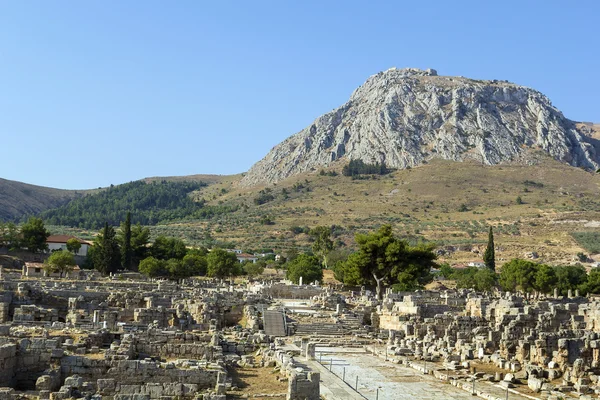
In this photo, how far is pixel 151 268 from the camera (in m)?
62.2

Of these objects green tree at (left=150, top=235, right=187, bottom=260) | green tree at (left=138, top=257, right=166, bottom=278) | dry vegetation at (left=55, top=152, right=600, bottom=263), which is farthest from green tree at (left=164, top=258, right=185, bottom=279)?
dry vegetation at (left=55, top=152, right=600, bottom=263)

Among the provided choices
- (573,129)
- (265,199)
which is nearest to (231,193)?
(265,199)

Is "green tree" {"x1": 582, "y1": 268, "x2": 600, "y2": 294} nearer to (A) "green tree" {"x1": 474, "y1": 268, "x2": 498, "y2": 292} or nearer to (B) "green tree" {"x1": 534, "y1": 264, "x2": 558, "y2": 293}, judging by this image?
(B) "green tree" {"x1": 534, "y1": 264, "x2": 558, "y2": 293}

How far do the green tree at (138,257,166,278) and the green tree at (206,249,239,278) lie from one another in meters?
4.22

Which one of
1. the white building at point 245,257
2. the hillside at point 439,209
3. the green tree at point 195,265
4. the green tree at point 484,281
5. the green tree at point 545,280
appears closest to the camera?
the green tree at point 545,280

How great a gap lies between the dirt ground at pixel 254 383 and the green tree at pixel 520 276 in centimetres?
4523

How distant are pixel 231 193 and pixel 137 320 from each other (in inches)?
5716

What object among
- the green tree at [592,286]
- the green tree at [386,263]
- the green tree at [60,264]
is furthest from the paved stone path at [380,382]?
the green tree at [592,286]

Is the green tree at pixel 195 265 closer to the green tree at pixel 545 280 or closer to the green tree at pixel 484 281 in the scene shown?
the green tree at pixel 484 281

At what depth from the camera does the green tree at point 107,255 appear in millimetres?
64312

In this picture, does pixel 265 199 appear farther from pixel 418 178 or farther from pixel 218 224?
pixel 418 178

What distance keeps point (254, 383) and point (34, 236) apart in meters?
54.2

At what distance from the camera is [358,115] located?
594 feet

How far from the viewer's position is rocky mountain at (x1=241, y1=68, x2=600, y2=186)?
533 feet
